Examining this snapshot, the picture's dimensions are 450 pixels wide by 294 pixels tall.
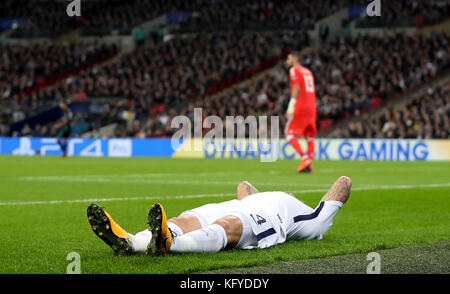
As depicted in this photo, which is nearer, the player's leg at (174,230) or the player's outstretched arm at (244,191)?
the player's leg at (174,230)

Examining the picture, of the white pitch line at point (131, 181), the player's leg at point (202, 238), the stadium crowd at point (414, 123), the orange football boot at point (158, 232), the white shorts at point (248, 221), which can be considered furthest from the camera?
the stadium crowd at point (414, 123)

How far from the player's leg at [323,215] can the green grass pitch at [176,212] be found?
87 mm

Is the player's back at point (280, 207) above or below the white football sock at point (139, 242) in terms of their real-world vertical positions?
above

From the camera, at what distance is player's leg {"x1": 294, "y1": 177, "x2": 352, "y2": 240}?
6457 mm

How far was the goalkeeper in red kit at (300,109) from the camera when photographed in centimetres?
1814

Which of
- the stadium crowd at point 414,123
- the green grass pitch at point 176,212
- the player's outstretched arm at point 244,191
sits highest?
the stadium crowd at point 414,123

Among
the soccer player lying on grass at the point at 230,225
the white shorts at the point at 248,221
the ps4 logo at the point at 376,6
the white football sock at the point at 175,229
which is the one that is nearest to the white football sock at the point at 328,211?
the soccer player lying on grass at the point at 230,225

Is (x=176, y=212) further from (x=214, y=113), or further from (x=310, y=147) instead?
(x=214, y=113)

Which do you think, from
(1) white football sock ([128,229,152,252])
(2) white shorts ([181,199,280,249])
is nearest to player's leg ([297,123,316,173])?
(2) white shorts ([181,199,280,249])

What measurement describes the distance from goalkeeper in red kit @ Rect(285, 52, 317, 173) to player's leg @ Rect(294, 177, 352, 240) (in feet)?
37.0

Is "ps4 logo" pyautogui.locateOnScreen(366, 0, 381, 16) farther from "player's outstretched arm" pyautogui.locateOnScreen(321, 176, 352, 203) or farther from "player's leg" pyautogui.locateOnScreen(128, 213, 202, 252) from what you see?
"player's leg" pyautogui.locateOnScreen(128, 213, 202, 252)

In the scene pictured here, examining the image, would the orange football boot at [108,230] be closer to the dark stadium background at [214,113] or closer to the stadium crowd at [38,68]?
the dark stadium background at [214,113]
